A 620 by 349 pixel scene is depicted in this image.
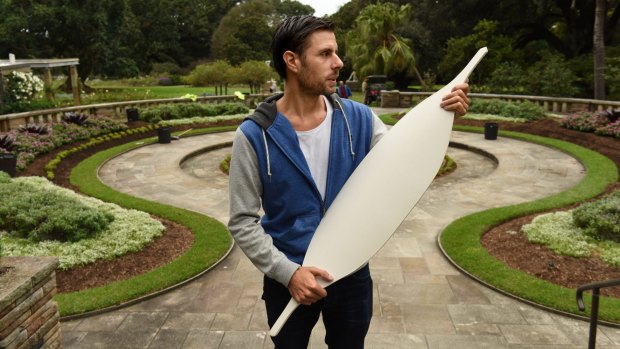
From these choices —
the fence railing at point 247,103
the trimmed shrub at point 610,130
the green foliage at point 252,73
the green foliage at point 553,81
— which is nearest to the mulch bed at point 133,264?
the fence railing at point 247,103

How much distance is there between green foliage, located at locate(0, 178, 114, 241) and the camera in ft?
26.0

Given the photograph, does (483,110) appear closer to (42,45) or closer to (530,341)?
(530,341)

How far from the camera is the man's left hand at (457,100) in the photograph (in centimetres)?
223

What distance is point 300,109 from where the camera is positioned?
2484mm

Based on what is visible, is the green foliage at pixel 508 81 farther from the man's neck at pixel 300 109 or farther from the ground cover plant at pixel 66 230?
the man's neck at pixel 300 109

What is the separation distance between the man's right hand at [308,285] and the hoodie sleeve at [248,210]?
0.13m

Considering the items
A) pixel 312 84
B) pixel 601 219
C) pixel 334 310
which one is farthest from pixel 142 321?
pixel 601 219

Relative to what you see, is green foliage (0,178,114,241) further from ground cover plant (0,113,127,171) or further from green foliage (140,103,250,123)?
green foliage (140,103,250,123)

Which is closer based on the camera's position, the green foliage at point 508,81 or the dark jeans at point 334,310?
the dark jeans at point 334,310

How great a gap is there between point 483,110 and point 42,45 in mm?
41699

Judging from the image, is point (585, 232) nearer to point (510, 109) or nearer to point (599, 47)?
point (510, 109)

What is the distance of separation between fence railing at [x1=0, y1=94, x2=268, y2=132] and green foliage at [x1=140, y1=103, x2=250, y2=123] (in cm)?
148

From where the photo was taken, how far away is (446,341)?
203 inches

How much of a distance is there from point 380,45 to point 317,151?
36.8m
